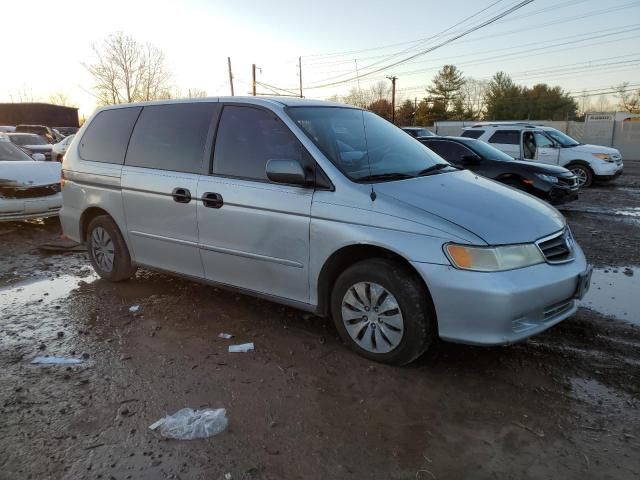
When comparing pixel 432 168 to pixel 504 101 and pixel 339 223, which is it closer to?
pixel 339 223

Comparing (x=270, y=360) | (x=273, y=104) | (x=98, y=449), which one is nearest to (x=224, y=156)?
(x=273, y=104)

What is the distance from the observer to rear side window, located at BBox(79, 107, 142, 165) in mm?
4941

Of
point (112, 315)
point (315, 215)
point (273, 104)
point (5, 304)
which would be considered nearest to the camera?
point (315, 215)

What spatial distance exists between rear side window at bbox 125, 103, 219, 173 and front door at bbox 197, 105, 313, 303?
0.21 metres

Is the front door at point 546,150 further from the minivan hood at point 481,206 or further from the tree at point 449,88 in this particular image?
the tree at point 449,88

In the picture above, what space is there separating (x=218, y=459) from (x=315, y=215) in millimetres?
1703

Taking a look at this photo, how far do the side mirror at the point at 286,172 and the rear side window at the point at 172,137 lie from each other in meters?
0.93

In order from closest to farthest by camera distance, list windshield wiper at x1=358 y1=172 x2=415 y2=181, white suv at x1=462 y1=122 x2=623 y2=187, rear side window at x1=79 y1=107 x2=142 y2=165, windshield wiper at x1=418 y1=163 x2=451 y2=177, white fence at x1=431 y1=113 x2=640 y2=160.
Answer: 1. windshield wiper at x1=358 y1=172 x2=415 y2=181
2. windshield wiper at x1=418 y1=163 x2=451 y2=177
3. rear side window at x1=79 y1=107 x2=142 y2=165
4. white suv at x1=462 y1=122 x2=623 y2=187
5. white fence at x1=431 y1=113 x2=640 y2=160

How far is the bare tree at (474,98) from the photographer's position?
64.7 meters

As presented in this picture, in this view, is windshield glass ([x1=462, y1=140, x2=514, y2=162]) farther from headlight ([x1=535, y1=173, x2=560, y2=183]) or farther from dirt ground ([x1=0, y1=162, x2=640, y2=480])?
dirt ground ([x1=0, y1=162, x2=640, y2=480])

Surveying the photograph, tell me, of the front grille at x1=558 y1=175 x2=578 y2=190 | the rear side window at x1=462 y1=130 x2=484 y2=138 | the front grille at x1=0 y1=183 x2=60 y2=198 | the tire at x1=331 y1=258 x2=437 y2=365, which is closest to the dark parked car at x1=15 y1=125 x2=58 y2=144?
the front grille at x1=0 y1=183 x2=60 y2=198

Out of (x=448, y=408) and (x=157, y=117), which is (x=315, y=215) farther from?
(x=157, y=117)

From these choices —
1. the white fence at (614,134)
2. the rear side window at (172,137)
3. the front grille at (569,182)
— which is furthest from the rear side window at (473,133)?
the white fence at (614,134)

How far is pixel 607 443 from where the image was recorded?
265 cm
